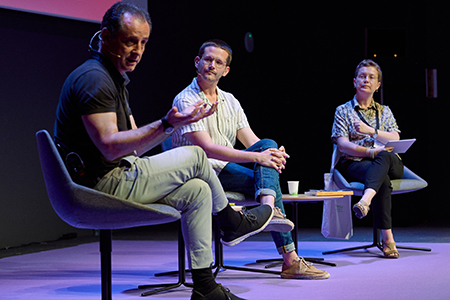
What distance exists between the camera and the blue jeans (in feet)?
9.70

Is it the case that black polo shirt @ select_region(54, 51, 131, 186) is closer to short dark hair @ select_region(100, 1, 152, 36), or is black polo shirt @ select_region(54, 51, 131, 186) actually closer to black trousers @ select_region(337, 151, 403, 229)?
Result: short dark hair @ select_region(100, 1, 152, 36)

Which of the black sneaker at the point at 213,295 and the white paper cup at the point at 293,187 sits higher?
the white paper cup at the point at 293,187

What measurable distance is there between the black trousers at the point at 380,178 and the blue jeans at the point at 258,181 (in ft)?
3.41

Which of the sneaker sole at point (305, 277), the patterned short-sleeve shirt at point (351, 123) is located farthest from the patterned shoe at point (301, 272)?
the patterned short-sleeve shirt at point (351, 123)

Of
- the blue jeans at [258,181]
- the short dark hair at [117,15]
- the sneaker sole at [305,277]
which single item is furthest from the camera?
the sneaker sole at [305,277]

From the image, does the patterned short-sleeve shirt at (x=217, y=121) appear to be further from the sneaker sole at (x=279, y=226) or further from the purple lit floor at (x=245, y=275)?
the purple lit floor at (x=245, y=275)

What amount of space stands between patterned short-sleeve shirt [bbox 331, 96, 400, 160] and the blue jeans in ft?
4.15

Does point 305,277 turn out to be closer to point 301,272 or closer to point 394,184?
point 301,272

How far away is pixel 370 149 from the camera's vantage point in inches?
161

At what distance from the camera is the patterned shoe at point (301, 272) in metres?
3.07

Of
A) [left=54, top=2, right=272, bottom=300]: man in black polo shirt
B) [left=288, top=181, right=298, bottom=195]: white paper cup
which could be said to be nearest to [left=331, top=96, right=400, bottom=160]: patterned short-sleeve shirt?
[left=288, top=181, right=298, bottom=195]: white paper cup

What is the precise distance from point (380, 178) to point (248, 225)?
1.78 meters

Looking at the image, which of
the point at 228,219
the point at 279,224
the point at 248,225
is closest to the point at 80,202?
the point at 228,219

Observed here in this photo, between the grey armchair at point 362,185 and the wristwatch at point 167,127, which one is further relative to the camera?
the grey armchair at point 362,185
